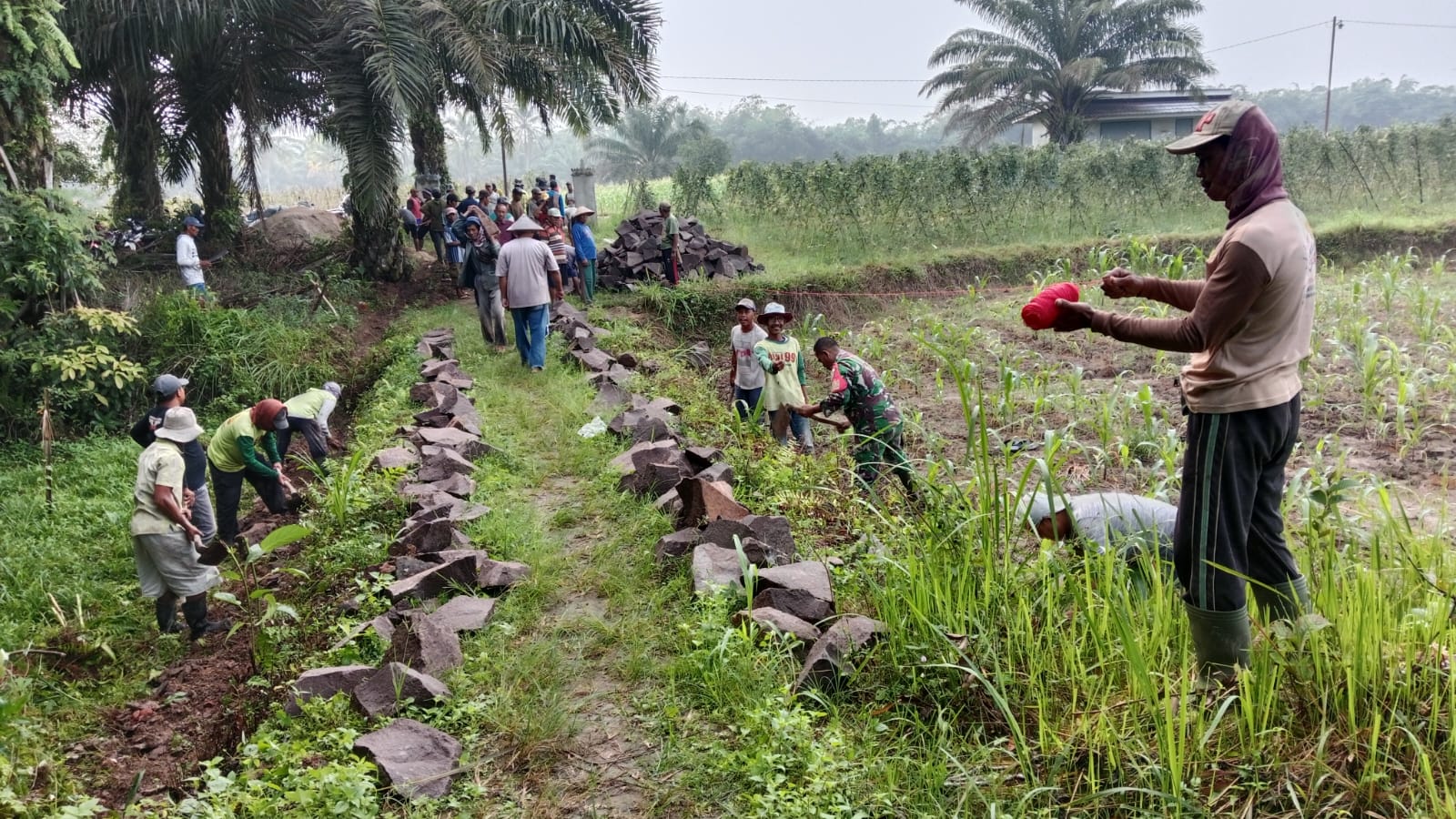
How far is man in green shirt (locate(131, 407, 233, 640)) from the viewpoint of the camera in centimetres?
478

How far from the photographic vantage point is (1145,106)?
28.9m

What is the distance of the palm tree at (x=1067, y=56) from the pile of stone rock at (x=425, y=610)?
2290 centimetres

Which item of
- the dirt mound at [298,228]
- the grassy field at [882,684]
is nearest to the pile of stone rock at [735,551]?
the grassy field at [882,684]

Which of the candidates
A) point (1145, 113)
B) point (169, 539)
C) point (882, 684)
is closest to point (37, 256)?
point (169, 539)

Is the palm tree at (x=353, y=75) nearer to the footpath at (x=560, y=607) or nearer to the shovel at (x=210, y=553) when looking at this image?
the footpath at (x=560, y=607)

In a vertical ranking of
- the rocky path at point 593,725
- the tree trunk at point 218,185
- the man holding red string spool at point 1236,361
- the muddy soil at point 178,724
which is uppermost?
the tree trunk at point 218,185

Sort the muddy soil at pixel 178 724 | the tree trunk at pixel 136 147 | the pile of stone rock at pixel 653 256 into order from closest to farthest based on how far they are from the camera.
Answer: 1. the muddy soil at pixel 178 724
2. the tree trunk at pixel 136 147
3. the pile of stone rock at pixel 653 256

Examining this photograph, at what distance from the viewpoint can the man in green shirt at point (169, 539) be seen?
478cm

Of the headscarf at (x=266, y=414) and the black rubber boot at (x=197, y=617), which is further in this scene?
the headscarf at (x=266, y=414)

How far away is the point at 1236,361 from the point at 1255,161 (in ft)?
1.89

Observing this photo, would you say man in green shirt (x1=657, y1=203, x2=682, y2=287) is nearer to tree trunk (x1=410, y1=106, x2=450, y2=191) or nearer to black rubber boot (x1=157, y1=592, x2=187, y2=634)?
tree trunk (x1=410, y1=106, x2=450, y2=191)

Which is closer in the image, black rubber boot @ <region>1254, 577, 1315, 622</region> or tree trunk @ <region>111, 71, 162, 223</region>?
black rubber boot @ <region>1254, 577, 1315, 622</region>

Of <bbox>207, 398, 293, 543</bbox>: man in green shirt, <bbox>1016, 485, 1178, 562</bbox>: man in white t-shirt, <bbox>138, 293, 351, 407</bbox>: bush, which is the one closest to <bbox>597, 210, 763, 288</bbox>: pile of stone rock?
<bbox>138, 293, 351, 407</bbox>: bush

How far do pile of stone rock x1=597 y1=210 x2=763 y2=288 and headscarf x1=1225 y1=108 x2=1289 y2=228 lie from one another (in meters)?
10.9
